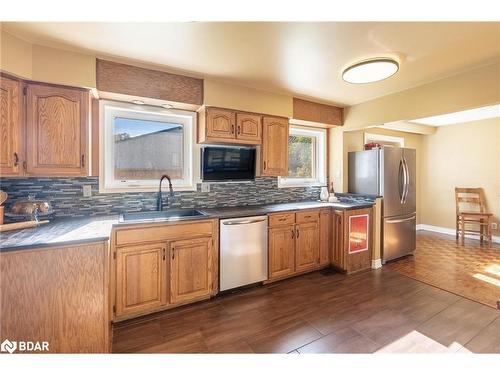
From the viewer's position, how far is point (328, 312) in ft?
7.10

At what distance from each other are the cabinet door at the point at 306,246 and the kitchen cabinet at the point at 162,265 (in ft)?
3.52

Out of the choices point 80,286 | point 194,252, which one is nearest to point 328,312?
point 194,252

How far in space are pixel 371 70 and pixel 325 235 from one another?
2012 millimetres

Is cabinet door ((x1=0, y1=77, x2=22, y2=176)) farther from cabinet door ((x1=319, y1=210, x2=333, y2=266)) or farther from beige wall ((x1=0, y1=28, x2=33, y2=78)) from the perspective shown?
cabinet door ((x1=319, y1=210, x2=333, y2=266))

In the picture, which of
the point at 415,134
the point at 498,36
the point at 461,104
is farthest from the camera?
the point at 415,134

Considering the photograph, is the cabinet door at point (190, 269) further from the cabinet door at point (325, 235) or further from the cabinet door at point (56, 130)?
the cabinet door at point (325, 235)

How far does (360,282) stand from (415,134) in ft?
13.9

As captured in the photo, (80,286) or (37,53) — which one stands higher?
(37,53)

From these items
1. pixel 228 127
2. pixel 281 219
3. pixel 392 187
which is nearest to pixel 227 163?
pixel 228 127

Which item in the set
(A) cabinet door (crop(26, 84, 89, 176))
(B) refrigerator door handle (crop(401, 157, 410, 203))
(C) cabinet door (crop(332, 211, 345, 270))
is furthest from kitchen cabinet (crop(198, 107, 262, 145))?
(B) refrigerator door handle (crop(401, 157, 410, 203))

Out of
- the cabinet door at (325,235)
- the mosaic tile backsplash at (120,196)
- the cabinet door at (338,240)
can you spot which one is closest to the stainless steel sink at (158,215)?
the mosaic tile backsplash at (120,196)

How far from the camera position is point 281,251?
278cm
